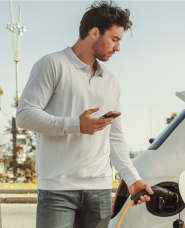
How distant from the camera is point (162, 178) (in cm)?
239

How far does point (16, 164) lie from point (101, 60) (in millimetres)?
11627

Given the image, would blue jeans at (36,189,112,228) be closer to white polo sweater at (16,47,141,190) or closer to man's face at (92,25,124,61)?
white polo sweater at (16,47,141,190)

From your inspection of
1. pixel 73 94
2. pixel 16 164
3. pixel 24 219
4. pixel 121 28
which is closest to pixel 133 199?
pixel 73 94

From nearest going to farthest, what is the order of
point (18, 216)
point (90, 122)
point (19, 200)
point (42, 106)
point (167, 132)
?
1. point (90, 122)
2. point (42, 106)
3. point (167, 132)
4. point (18, 216)
5. point (19, 200)

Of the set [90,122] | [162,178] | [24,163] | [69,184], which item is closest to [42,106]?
[90,122]

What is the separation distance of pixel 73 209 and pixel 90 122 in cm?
43

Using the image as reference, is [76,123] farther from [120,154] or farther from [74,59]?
[120,154]

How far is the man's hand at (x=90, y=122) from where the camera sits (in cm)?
178

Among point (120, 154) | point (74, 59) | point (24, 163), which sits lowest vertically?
point (24, 163)

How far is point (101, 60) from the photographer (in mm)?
2053

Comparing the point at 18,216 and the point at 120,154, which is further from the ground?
the point at 120,154

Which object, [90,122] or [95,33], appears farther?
[95,33]

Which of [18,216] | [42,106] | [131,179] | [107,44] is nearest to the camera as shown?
[42,106]

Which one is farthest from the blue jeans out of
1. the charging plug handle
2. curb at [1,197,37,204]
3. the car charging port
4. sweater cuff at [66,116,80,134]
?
curb at [1,197,37,204]
